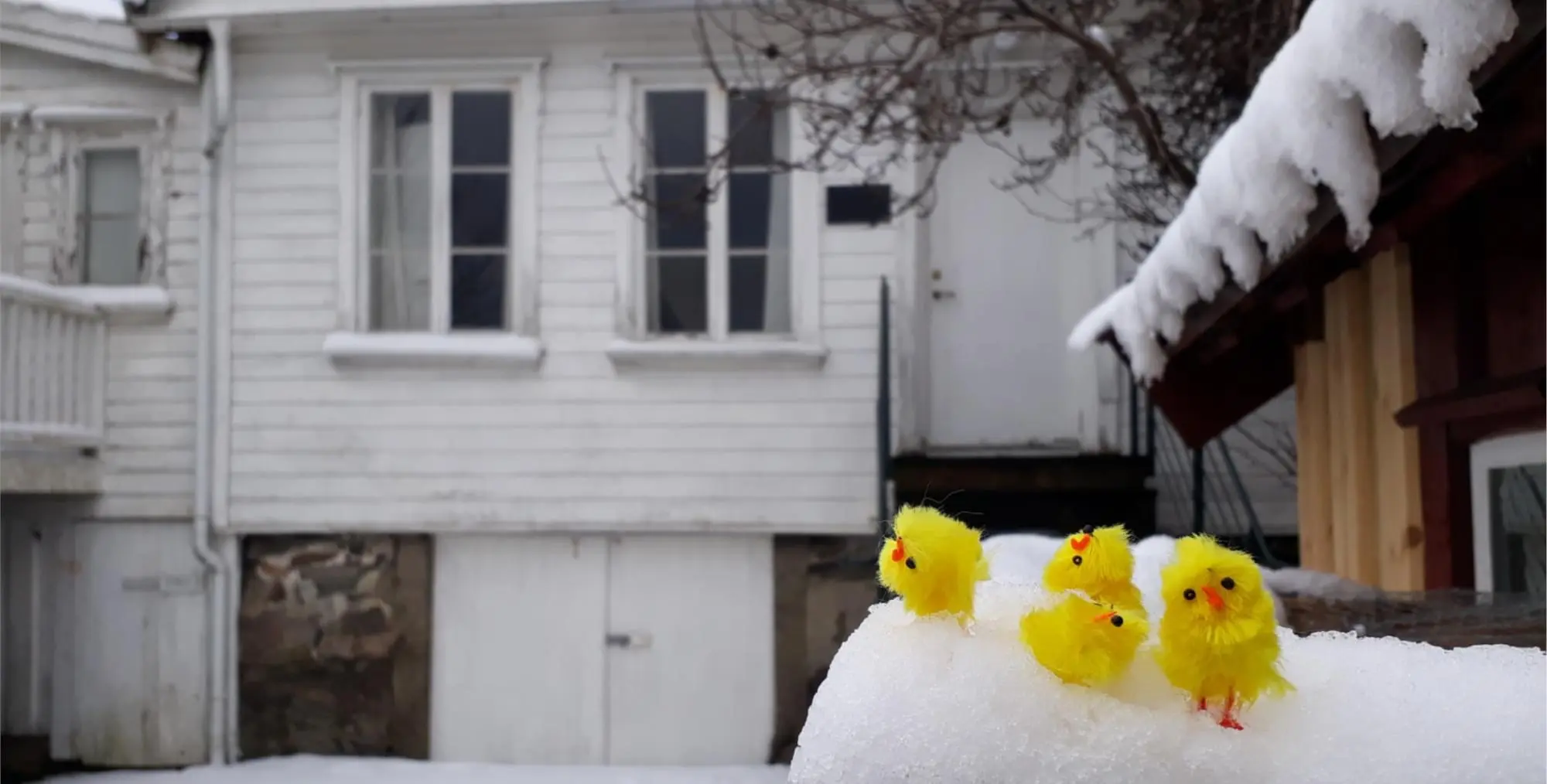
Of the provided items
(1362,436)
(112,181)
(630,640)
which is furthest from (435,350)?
(1362,436)

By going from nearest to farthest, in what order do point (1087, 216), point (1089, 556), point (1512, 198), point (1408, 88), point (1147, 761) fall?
point (1147, 761)
point (1089, 556)
point (1408, 88)
point (1512, 198)
point (1087, 216)

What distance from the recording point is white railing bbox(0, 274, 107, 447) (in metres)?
7.26

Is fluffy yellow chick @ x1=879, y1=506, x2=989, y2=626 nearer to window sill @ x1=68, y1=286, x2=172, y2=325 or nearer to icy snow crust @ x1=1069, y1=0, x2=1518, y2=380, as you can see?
icy snow crust @ x1=1069, y1=0, x2=1518, y2=380

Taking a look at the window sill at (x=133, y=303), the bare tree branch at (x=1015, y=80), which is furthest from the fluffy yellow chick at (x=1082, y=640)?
the window sill at (x=133, y=303)

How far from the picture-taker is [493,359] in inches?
303

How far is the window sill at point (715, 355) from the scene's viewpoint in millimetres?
7543

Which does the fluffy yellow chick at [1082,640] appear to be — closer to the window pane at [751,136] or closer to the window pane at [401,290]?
the window pane at [751,136]

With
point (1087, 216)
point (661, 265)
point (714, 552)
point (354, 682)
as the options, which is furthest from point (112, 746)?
point (1087, 216)

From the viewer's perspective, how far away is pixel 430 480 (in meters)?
7.77

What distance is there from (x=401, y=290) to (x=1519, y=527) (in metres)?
6.67

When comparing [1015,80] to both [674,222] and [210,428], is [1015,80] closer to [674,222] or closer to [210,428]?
→ [674,222]

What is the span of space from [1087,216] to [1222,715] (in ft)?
21.6

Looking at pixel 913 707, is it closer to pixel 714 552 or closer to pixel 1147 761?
pixel 1147 761

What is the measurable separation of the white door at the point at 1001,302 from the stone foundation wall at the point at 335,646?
138 inches
